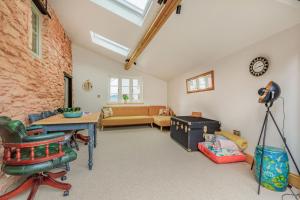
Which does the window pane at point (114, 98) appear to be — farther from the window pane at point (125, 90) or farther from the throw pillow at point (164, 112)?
the throw pillow at point (164, 112)

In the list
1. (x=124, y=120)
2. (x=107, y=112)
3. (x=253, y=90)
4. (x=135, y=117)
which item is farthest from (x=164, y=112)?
(x=253, y=90)

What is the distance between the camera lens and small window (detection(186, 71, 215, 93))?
373 centimetres

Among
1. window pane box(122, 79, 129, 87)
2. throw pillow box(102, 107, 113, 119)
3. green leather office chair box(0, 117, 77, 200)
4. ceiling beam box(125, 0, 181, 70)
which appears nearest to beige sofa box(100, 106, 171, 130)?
throw pillow box(102, 107, 113, 119)

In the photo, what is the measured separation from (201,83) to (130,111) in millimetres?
3208

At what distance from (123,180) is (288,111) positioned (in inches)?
97.3

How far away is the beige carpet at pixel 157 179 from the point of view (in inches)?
67.2

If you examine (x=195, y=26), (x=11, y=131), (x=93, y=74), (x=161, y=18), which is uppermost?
(x=161, y=18)

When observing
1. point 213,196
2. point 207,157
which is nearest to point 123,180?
point 213,196

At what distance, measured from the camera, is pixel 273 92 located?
74.8 inches

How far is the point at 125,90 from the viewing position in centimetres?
650

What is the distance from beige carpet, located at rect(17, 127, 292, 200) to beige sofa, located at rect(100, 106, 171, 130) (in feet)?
7.32

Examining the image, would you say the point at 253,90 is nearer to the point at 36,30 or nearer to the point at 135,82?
the point at 36,30

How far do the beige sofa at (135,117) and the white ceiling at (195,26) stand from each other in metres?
1.99

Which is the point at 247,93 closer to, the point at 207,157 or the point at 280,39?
the point at 280,39
